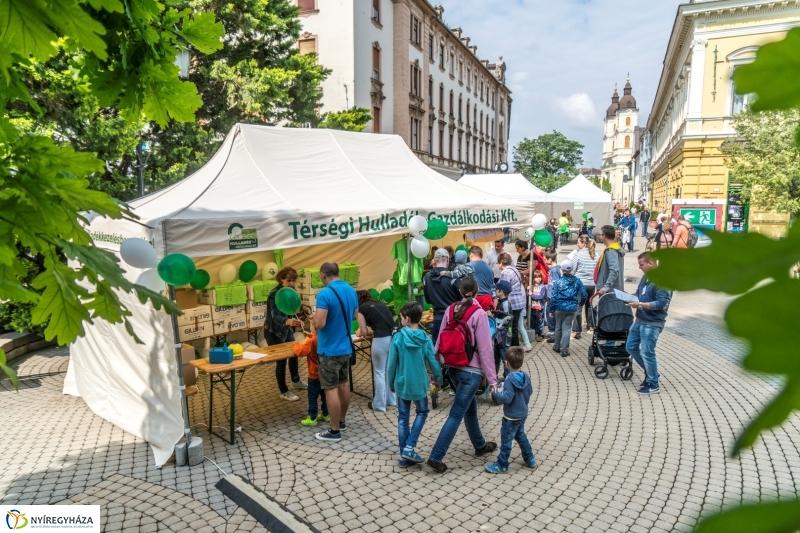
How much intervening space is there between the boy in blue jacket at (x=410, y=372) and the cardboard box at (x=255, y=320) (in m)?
4.30

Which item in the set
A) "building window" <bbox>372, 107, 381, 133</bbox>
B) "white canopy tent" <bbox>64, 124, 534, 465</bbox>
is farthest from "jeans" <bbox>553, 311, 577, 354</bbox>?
"building window" <bbox>372, 107, 381, 133</bbox>

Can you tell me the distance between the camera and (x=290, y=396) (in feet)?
23.9

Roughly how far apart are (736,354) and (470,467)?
5261 mm

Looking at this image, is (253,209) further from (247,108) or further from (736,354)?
(247,108)

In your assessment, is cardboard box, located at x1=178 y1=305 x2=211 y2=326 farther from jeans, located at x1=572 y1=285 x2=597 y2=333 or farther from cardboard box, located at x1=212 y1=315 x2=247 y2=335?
jeans, located at x1=572 y1=285 x2=597 y2=333

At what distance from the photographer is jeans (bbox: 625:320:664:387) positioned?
6891mm

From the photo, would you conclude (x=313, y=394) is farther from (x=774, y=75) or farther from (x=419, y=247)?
(x=774, y=75)

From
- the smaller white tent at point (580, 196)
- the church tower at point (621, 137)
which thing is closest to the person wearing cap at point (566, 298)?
the smaller white tent at point (580, 196)

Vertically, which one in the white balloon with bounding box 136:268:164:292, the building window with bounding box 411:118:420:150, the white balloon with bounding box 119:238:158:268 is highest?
Result: the building window with bounding box 411:118:420:150

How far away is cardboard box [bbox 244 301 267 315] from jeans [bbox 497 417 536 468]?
4.91 m

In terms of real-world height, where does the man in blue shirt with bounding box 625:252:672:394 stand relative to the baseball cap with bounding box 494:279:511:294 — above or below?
below

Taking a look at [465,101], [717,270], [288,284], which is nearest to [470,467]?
[288,284]

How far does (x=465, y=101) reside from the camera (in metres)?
43.2

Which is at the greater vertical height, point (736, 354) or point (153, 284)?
point (736, 354)
